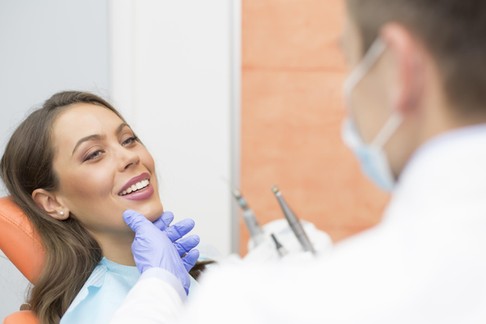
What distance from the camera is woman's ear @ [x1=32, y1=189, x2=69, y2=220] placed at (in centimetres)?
171

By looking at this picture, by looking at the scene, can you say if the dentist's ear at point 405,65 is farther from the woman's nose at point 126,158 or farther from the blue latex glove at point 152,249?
the woman's nose at point 126,158

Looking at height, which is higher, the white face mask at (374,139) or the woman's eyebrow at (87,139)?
the white face mask at (374,139)

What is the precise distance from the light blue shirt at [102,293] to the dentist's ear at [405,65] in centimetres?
108

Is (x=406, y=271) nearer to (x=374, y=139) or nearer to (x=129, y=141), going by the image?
(x=374, y=139)

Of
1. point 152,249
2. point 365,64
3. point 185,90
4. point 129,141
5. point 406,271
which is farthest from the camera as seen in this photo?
point 185,90

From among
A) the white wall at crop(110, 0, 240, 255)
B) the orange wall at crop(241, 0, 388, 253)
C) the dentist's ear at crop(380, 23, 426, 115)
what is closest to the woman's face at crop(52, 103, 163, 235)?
the white wall at crop(110, 0, 240, 255)

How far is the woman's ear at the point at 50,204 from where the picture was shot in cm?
171

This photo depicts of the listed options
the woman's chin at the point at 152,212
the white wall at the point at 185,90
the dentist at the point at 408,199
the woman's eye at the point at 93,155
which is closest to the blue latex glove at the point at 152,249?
the woman's chin at the point at 152,212

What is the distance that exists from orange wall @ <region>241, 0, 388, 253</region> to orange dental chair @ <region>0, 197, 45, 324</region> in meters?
0.83

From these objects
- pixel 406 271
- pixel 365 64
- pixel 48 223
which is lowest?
pixel 48 223

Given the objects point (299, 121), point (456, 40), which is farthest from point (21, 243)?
point (456, 40)

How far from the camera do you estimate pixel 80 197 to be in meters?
1.67

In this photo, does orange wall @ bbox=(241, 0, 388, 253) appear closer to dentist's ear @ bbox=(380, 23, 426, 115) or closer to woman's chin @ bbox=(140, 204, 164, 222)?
woman's chin @ bbox=(140, 204, 164, 222)

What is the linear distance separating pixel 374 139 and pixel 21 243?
Result: 1.16 meters
